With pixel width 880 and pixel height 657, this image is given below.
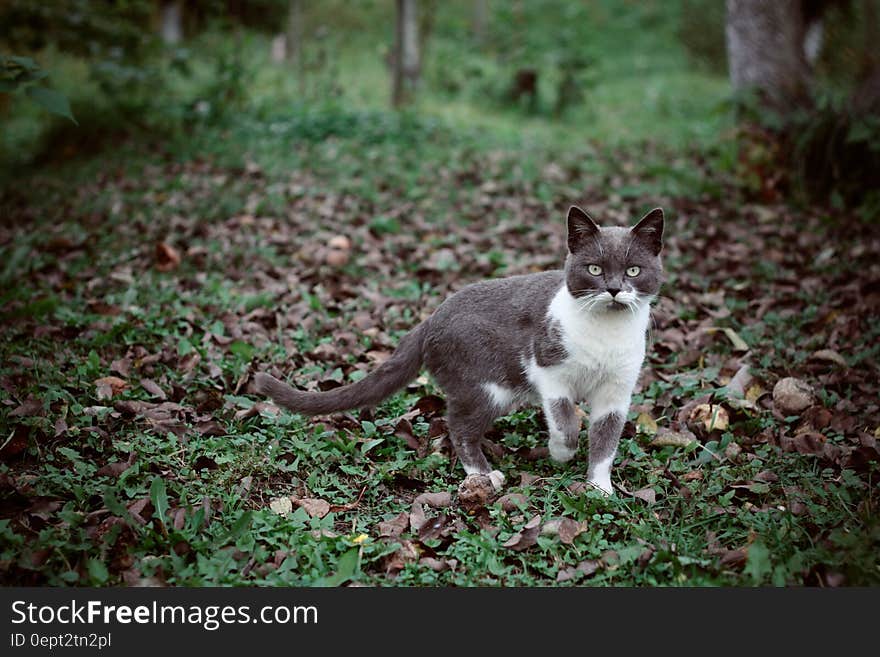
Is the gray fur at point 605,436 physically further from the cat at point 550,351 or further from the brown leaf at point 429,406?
the brown leaf at point 429,406

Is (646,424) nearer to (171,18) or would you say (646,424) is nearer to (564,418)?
(564,418)

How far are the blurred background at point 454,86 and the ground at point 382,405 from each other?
2.74 feet

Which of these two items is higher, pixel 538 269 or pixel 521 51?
pixel 521 51

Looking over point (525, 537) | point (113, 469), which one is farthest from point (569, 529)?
point (113, 469)

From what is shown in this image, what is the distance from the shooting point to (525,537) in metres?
3.18

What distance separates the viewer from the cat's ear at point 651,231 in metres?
3.43

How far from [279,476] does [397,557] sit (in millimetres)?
847

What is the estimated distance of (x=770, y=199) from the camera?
7.73 metres

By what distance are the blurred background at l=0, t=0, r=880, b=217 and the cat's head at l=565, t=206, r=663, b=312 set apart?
255cm

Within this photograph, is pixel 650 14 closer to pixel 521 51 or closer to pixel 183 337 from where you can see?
pixel 521 51

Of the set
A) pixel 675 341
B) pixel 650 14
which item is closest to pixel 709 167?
pixel 675 341

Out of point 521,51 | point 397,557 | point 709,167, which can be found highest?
point 521,51

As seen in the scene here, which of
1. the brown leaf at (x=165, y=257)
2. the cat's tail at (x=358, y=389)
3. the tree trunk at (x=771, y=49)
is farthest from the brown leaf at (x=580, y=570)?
the tree trunk at (x=771, y=49)

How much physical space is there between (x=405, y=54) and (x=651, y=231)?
8760 mm
